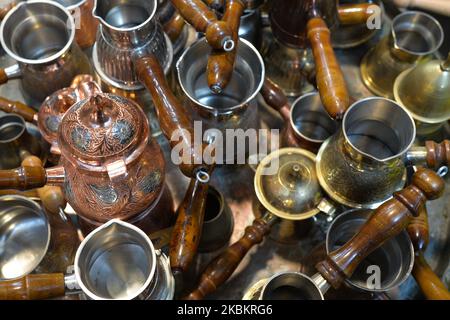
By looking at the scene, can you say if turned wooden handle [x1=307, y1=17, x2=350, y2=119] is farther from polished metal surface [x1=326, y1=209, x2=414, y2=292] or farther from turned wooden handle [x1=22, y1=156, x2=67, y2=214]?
turned wooden handle [x1=22, y1=156, x2=67, y2=214]

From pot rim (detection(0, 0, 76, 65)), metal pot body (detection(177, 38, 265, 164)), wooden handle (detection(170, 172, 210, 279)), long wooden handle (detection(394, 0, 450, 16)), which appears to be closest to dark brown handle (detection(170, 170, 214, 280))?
wooden handle (detection(170, 172, 210, 279))

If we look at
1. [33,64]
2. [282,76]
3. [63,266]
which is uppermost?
[33,64]

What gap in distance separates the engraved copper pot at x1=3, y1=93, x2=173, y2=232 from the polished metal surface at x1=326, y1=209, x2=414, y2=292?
34 cm

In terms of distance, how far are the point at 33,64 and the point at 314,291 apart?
668mm

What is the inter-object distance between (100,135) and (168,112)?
0.13m

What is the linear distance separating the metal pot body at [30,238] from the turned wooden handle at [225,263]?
252 millimetres

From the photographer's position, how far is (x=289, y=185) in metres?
0.94

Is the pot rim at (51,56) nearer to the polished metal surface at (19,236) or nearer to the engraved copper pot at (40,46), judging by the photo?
the engraved copper pot at (40,46)

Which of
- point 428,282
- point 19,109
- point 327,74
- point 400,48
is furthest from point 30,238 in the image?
point 400,48

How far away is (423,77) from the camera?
103cm

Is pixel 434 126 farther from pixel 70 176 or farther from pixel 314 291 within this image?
pixel 70 176

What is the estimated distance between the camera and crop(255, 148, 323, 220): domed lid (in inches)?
36.6
